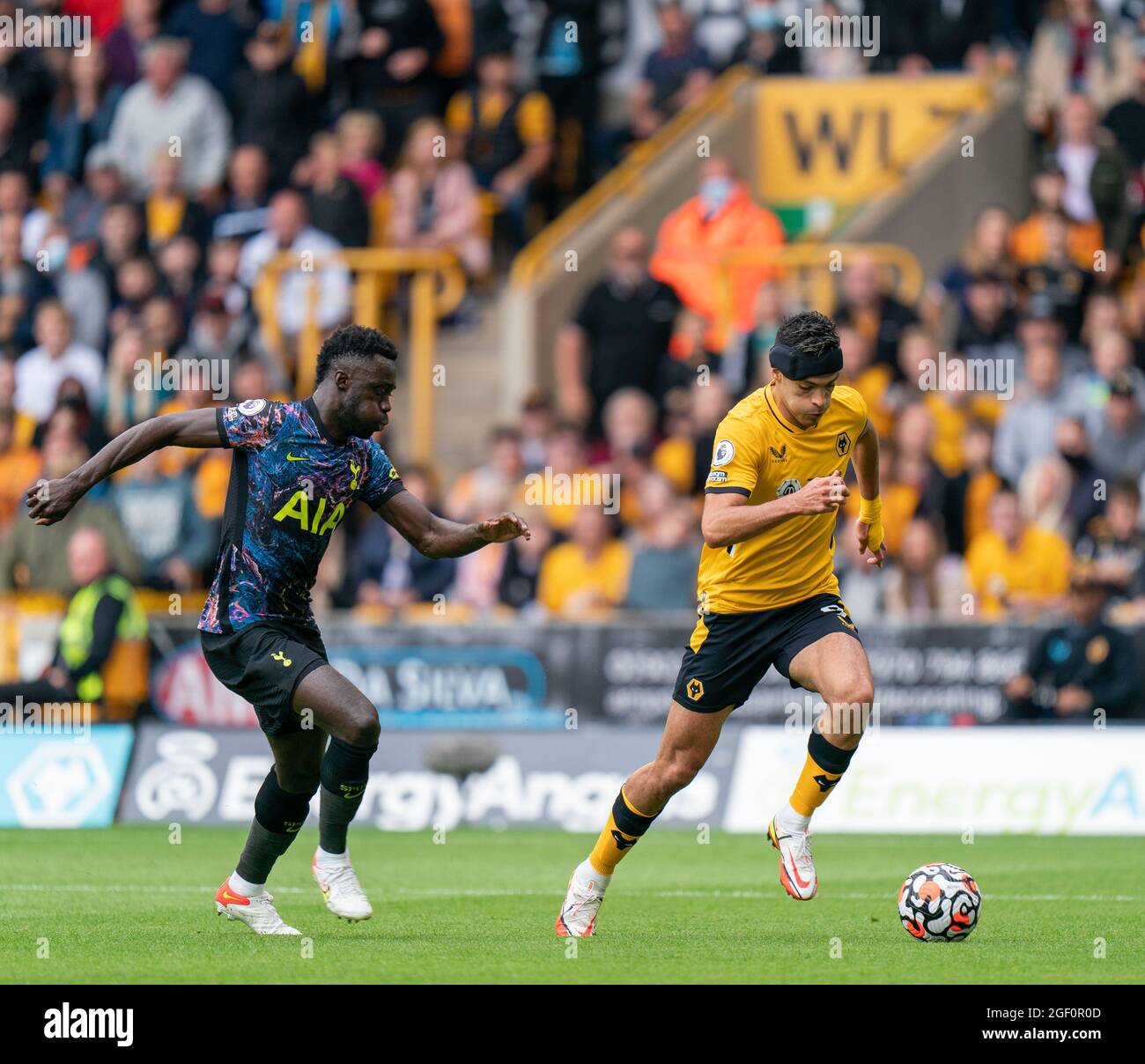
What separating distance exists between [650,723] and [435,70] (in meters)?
8.32

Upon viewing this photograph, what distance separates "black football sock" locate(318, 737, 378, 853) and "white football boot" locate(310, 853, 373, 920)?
9 centimetres

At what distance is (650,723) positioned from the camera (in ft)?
58.2

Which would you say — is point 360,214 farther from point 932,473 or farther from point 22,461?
point 932,473

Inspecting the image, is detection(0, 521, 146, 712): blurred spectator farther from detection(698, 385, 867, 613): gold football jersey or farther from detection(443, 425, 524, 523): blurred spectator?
detection(698, 385, 867, 613): gold football jersey

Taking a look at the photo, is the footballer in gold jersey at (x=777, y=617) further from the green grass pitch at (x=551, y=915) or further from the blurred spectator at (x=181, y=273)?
the blurred spectator at (x=181, y=273)

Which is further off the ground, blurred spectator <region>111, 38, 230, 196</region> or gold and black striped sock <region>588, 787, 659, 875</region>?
blurred spectator <region>111, 38, 230, 196</region>

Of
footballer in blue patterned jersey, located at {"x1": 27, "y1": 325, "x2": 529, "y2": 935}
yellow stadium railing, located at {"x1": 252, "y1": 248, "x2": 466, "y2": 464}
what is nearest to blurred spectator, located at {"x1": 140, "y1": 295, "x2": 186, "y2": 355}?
yellow stadium railing, located at {"x1": 252, "y1": 248, "x2": 466, "y2": 464}

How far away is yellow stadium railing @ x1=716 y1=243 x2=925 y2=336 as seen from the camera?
20391mm

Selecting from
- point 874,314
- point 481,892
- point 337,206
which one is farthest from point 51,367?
point 481,892

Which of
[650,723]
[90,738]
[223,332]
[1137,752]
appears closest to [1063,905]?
[1137,752]

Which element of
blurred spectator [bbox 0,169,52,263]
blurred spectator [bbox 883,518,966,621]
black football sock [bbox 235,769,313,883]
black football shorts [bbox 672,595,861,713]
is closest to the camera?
black football shorts [bbox 672,595,861,713]

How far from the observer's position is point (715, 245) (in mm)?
20562

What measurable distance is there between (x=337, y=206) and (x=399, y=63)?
6.77 feet
